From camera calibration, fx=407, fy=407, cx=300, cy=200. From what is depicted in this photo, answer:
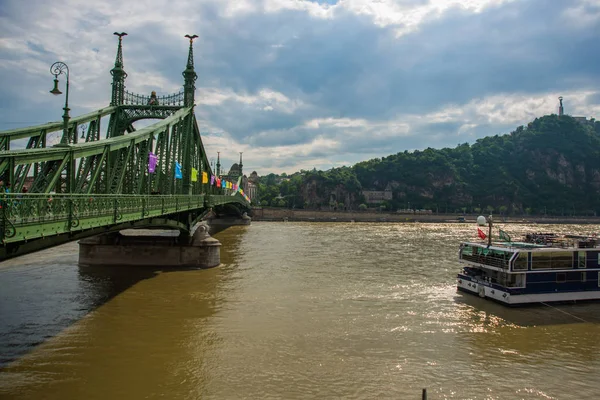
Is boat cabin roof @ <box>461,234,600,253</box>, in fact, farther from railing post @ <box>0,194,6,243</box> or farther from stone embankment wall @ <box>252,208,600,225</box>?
stone embankment wall @ <box>252,208,600,225</box>

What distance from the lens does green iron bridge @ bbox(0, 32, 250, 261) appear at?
37.2ft

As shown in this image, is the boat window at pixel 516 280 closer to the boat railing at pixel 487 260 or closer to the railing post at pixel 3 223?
the boat railing at pixel 487 260

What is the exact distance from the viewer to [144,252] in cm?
3072

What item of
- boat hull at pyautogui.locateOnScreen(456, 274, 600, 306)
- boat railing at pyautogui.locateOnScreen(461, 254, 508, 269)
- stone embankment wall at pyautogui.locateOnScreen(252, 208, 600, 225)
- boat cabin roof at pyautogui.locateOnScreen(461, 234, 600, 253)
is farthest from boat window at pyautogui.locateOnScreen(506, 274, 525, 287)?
stone embankment wall at pyautogui.locateOnScreen(252, 208, 600, 225)

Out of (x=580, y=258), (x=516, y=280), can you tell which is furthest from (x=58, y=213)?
(x=580, y=258)

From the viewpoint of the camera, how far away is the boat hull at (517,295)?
21219 millimetres

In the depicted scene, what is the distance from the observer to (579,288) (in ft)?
73.5

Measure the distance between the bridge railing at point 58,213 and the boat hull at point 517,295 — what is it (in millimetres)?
18305

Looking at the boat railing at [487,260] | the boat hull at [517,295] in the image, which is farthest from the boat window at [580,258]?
the boat railing at [487,260]

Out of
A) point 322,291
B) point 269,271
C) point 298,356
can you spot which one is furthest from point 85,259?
point 298,356

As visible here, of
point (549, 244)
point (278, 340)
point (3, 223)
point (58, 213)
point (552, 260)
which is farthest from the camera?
point (549, 244)

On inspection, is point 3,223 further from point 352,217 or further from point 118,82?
point 352,217

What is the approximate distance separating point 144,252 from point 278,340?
18.6 meters

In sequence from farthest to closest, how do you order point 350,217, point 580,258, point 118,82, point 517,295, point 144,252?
1. point 350,217
2. point 118,82
3. point 144,252
4. point 580,258
5. point 517,295
